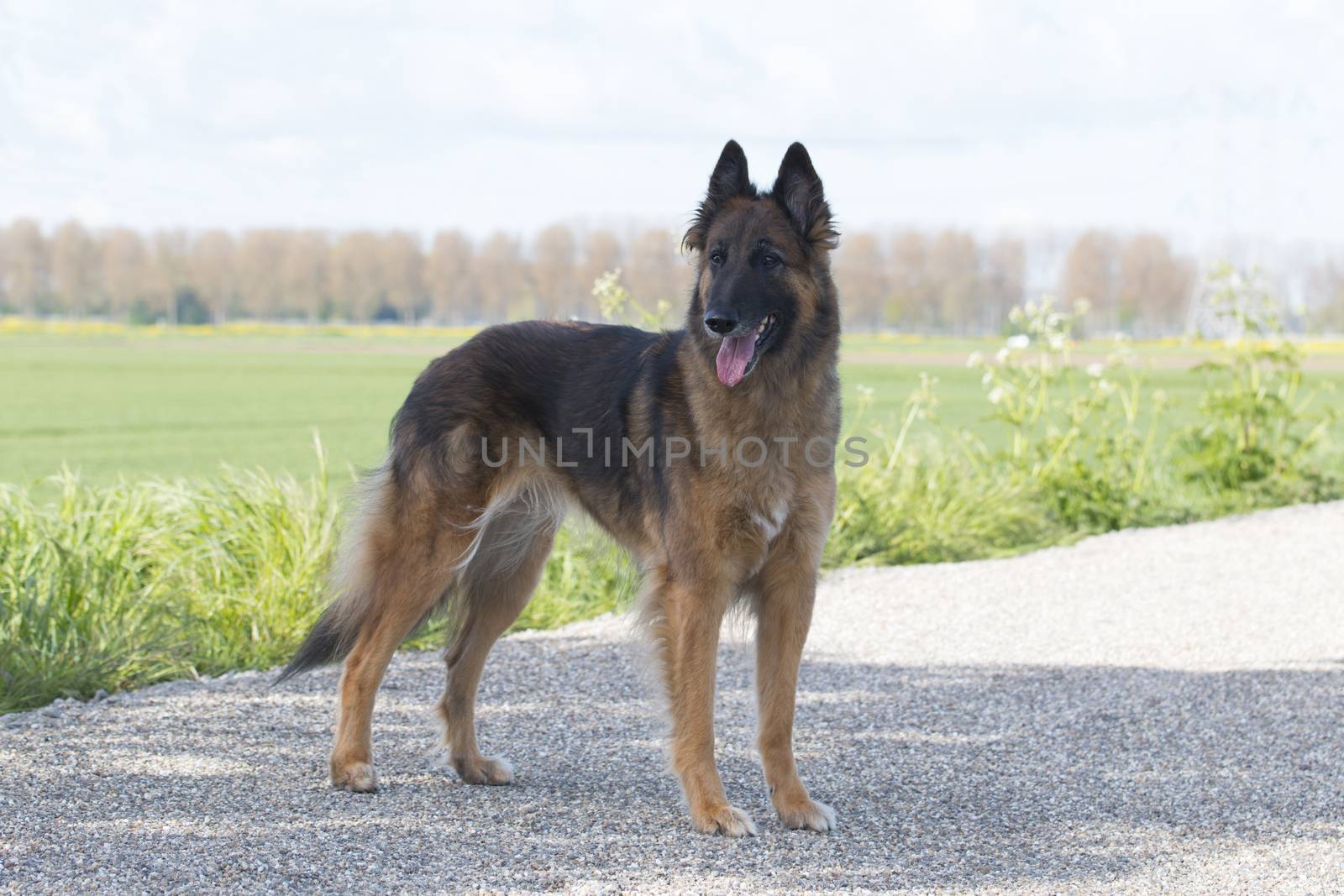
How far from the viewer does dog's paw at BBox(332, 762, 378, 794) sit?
4137 millimetres

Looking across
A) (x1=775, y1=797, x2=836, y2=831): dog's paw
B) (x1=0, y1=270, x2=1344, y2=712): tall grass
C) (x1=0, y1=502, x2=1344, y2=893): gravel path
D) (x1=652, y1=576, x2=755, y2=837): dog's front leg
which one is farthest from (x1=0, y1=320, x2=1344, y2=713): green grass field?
(x1=775, y1=797, x2=836, y2=831): dog's paw

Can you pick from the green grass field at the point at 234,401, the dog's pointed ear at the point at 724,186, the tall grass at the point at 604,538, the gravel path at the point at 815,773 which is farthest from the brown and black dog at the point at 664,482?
the green grass field at the point at 234,401

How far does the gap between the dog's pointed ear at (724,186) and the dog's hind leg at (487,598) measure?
3.89 feet

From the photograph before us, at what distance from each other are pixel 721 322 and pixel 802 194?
55 cm

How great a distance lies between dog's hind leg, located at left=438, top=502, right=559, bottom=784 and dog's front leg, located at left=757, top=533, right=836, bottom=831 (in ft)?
3.14

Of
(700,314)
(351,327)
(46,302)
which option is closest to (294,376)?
(700,314)

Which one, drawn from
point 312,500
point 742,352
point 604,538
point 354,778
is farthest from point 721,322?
point 312,500

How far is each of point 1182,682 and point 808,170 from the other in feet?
11.3

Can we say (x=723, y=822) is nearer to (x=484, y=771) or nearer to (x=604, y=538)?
(x=484, y=771)

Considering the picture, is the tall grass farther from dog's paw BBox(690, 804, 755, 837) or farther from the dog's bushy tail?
dog's paw BBox(690, 804, 755, 837)

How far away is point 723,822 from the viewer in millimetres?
3789

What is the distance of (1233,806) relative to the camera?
165 inches

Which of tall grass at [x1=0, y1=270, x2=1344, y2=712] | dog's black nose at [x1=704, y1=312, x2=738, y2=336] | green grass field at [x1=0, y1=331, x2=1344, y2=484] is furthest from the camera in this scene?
green grass field at [x1=0, y1=331, x2=1344, y2=484]

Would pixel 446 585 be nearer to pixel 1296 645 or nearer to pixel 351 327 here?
pixel 1296 645
